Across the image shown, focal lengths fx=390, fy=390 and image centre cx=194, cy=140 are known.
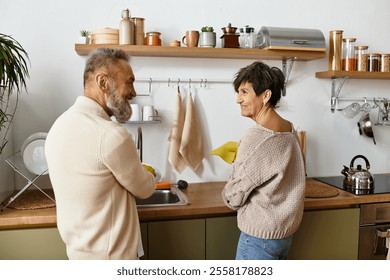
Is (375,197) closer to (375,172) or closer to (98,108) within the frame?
(375,172)

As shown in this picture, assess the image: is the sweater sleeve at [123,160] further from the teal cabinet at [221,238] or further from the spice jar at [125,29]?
the spice jar at [125,29]

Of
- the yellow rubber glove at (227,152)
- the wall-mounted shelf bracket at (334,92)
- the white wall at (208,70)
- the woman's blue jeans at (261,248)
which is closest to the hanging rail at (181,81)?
the white wall at (208,70)

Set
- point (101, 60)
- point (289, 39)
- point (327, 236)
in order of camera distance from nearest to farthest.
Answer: point (101, 60) → point (327, 236) → point (289, 39)

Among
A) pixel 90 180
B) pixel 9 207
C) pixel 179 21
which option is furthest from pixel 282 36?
pixel 9 207

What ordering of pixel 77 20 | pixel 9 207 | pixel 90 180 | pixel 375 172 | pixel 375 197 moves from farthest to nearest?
pixel 375 172 → pixel 77 20 → pixel 375 197 → pixel 9 207 → pixel 90 180

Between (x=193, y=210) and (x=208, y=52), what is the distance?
90cm

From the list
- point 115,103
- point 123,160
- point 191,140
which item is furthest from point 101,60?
point 191,140

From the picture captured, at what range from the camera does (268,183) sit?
1.49 m

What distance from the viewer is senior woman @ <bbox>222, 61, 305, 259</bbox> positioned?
1466 millimetres

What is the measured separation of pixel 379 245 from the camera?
2.08 m

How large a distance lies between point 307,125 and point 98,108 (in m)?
1.66

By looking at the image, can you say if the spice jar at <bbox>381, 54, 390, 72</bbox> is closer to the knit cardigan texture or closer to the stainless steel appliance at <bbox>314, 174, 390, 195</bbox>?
the stainless steel appliance at <bbox>314, 174, 390, 195</bbox>

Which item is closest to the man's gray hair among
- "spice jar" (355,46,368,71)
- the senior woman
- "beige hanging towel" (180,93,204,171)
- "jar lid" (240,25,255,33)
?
the senior woman

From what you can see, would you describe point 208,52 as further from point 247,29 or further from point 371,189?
point 371,189
